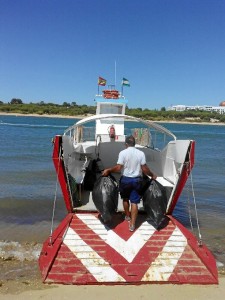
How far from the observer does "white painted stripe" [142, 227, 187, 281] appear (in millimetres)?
5532

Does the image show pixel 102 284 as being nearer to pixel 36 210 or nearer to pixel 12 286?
pixel 12 286

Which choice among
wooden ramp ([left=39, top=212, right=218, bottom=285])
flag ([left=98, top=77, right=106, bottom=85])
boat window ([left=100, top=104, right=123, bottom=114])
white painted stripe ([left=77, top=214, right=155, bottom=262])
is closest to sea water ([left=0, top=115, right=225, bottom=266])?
wooden ramp ([left=39, top=212, right=218, bottom=285])

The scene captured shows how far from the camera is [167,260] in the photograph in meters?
5.88

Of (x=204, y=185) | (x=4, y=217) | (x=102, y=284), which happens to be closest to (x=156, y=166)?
(x=4, y=217)

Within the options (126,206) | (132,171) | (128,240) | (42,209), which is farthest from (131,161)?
(42,209)

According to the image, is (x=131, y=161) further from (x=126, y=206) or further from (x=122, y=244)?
(x=122, y=244)

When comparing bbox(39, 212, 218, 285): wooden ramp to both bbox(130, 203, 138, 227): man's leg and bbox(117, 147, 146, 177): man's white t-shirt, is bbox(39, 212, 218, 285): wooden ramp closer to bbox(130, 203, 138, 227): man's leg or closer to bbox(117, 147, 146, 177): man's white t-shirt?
bbox(130, 203, 138, 227): man's leg

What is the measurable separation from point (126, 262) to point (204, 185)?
1046cm

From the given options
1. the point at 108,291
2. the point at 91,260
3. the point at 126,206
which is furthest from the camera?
the point at 126,206

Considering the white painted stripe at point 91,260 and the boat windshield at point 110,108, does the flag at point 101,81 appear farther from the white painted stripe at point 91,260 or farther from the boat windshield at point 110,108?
the white painted stripe at point 91,260

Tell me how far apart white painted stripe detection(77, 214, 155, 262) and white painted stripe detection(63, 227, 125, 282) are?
0.37 metres

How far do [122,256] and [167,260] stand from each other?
75cm

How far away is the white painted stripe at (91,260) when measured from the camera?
5.48 m

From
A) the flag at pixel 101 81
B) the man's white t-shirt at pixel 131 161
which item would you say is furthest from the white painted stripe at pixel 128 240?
the flag at pixel 101 81
